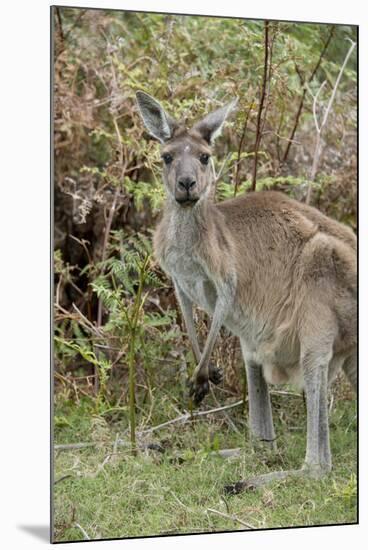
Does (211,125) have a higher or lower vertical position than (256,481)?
higher

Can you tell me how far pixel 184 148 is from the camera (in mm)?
5852

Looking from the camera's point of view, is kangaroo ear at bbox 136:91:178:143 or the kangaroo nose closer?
the kangaroo nose

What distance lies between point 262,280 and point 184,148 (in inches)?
40.1

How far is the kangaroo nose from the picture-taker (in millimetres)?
5719

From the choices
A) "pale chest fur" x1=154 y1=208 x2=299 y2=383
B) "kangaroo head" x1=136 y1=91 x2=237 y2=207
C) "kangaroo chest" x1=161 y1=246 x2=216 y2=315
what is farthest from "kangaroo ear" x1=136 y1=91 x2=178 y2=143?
"kangaroo chest" x1=161 y1=246 x2=216 y2=315

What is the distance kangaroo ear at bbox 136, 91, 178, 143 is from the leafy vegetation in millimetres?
686

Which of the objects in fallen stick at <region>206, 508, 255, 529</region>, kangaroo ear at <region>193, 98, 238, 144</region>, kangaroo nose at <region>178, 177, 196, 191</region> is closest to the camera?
kangaroo nose at <region>178, 177, 196, 191</region>

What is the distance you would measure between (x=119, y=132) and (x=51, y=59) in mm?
1550

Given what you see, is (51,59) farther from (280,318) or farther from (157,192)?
(280,318)

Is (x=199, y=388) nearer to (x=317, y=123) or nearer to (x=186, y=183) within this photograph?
(x=186, y=183)

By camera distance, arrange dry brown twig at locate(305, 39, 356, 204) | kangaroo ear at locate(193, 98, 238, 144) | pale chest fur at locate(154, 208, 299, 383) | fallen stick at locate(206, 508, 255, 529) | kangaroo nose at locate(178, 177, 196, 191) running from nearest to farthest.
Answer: kangaroo nose at locate(178, 177, 196, 191)
fallen stick at locate(206, 508, 255, 529)
kangaroo ear at locate(193, 98, 238, 144)
pale chest fur at locate(154, 208, 299, 383)
dry brown twig at locate(305, 39, 356, 204)

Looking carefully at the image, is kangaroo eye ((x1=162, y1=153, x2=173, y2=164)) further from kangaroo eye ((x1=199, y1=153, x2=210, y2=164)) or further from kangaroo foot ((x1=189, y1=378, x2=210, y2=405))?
kangaroo foot ((x1=189, y1=378, x2=210, y2=405))

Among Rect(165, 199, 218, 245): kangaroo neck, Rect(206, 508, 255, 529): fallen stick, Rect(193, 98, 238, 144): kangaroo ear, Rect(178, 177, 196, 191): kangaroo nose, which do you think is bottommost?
Rect(206, 508, 255, 529): fallen stick

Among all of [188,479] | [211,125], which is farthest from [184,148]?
[188,479]
